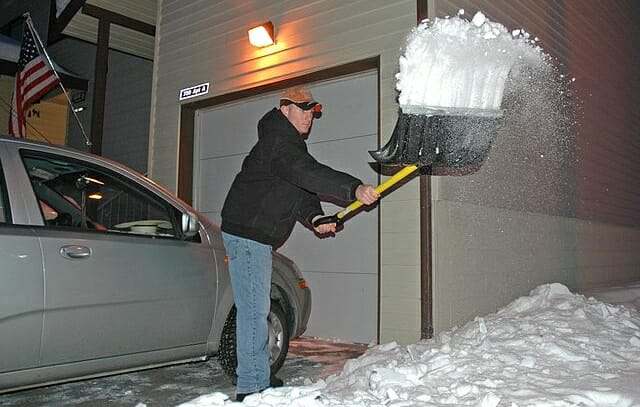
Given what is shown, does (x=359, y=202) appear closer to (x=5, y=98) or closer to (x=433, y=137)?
(x=433, y=137)

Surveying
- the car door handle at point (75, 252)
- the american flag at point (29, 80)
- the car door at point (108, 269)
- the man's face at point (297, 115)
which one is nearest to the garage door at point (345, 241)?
the car door at point (108, 269)

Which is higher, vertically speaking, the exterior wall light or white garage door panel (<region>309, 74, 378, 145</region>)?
the exterior wall light

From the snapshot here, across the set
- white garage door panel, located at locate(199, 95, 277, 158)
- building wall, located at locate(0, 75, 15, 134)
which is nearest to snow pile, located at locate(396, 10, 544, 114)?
white garage door panel, located at locate(199, 95, 277, 158)

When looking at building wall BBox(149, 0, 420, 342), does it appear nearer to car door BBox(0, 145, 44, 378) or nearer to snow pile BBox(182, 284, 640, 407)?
snow pile BBox(182, 284, 640, 407)

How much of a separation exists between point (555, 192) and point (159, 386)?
5.98 metres

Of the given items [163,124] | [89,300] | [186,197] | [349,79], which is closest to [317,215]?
[89,300]

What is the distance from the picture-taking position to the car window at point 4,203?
3.30 metres

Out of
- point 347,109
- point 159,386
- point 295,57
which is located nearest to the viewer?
point 159,386

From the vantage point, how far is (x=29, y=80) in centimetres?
939

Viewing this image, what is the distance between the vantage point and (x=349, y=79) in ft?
21.0

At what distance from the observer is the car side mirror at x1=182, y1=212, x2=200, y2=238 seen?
4.14 meters

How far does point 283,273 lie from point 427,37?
2.24 m

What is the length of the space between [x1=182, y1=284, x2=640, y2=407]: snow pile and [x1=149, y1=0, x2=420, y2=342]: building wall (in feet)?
2.43

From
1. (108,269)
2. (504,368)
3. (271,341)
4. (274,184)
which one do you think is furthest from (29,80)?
(504,368)
